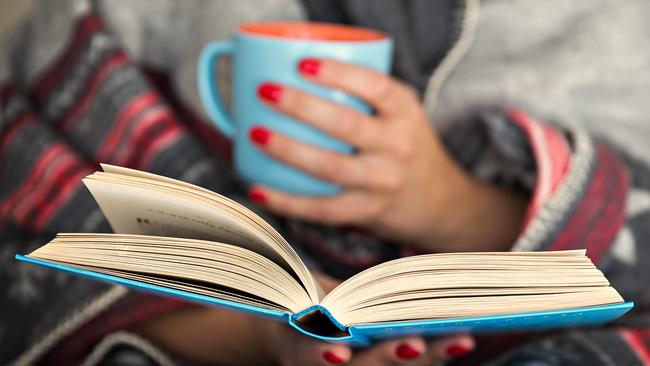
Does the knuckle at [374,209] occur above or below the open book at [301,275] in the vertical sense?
below

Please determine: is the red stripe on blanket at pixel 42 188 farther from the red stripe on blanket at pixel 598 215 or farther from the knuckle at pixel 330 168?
the red stripe on blanket at pixel 598 215

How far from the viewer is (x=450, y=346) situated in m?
0.49

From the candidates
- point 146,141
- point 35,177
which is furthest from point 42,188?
point 146,141

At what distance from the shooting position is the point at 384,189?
0.66 m

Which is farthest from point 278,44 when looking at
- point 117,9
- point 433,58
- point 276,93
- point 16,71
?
point 16,71

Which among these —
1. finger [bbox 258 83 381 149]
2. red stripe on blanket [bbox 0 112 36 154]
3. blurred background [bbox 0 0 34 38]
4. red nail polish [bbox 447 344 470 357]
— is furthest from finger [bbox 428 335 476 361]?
blurred background [bbox 0 0 34 38]

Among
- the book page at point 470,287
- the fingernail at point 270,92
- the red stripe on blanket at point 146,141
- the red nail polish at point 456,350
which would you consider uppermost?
the fingernail at point 270,92

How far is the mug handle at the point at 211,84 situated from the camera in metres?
0.67

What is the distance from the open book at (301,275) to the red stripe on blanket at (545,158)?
0.99ft

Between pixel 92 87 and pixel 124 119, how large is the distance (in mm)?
68

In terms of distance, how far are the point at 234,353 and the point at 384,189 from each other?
226mm

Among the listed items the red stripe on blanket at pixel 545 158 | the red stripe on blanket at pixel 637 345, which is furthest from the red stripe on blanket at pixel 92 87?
the red stripe on blanket at pixel 637 345

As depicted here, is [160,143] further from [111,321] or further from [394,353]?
[394,353]

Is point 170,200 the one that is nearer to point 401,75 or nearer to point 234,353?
point 234,353
